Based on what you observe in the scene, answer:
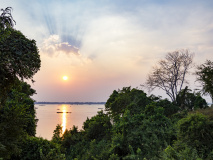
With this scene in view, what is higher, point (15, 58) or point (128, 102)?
point (15, 58)

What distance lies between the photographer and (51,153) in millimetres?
11648

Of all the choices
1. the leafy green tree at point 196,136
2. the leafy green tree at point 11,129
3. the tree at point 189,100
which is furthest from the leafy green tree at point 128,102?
the leafy green tree at point 11,129

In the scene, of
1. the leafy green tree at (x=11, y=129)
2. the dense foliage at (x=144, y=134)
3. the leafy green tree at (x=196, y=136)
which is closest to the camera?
the leafy green tree at (x=11, y=129)

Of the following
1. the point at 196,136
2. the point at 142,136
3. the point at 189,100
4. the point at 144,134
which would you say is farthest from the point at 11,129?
the point at 189,100

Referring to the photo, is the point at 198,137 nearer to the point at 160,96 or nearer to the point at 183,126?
the point at 183,126

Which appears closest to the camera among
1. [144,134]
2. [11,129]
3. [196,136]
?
A: [11,129]

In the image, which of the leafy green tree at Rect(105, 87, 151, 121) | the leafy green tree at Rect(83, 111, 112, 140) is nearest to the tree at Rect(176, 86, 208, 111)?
the leafy green tree at Rect(105, 87, 151, 121)

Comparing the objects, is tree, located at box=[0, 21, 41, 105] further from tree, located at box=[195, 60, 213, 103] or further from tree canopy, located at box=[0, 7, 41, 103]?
tree, located at box=[195, 60, 213, 103]

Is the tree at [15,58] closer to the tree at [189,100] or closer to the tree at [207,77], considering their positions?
the tree at [207,77]

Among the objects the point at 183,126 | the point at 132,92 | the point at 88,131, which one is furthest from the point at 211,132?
the point at 132,92

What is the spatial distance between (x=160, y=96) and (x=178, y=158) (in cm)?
2440

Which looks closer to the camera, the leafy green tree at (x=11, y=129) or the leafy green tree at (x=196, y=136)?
the leafy green tree at (x=11, y=129)

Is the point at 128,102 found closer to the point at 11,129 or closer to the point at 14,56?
the point at 11,129

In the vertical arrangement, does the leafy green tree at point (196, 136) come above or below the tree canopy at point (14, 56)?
below
